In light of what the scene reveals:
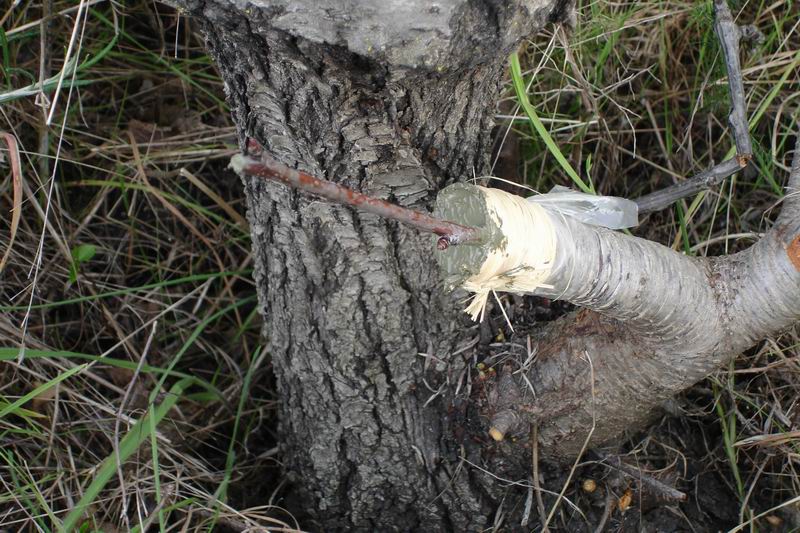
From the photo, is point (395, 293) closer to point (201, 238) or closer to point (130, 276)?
point (201, 238)

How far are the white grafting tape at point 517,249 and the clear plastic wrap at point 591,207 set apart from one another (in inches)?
3.8

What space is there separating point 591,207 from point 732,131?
284 mm

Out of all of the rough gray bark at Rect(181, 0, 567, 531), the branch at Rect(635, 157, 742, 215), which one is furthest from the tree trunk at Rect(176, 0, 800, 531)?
the branch at Rect(635, 157, 742, 215)

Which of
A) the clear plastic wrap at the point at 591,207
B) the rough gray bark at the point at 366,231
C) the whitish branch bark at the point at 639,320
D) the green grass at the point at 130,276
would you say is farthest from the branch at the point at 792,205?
the green grass at the point at 130,276

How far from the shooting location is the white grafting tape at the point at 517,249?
0.84 m

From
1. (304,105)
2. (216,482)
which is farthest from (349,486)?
(304,105)

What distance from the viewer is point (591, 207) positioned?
3.44 feet

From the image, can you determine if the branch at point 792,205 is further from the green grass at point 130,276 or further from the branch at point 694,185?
the green grass at point 130,276

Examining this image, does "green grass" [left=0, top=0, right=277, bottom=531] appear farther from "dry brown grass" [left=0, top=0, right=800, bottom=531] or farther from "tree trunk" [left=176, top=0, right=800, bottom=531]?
"tree trunk" [left=176, top=0, right=800, bottom=531]

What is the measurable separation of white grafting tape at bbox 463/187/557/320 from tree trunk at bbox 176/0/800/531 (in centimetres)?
10

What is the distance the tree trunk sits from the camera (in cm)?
83

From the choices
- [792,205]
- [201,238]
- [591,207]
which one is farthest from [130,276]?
[792,205]

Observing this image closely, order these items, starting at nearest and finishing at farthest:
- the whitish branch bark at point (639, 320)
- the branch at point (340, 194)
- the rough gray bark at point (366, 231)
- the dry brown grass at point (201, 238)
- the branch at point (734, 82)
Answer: the branch at point (340, 194)
the rough gray bark at point (366, 231)
the whitish branch bark at point (639, 320)
the branch at point (734, 82)
the dry brown grass at point (201, 238)

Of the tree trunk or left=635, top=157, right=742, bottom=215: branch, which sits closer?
the tree trunk
